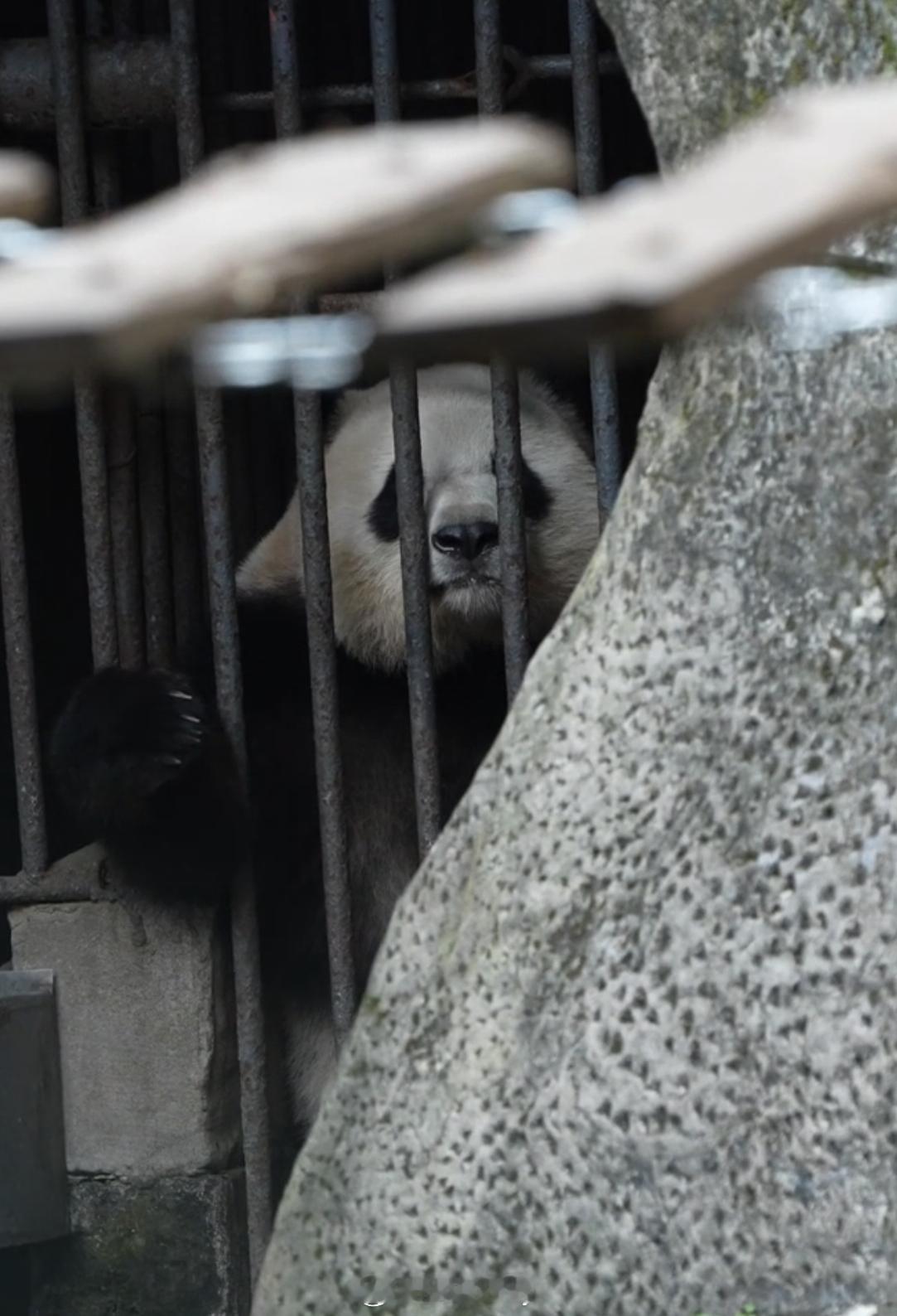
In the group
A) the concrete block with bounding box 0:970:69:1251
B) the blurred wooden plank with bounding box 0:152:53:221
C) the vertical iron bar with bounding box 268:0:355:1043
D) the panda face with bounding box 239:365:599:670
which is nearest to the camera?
the blurred wooden plank with bounding box 0:152:53:221

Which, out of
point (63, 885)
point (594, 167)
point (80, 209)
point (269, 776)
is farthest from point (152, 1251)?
point (594, 167)

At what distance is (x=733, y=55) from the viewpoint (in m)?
3.06

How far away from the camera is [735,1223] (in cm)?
282

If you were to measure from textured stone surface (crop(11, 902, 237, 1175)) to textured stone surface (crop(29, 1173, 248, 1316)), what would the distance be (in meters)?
0.06

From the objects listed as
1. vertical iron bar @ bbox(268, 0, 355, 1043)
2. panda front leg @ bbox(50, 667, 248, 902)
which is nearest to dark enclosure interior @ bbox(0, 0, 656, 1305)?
panda front leg @ bbox(50, 667, 248, 902)

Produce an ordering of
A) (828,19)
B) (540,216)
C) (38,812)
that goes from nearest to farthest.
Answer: (540,216)
(828,19)
(38,812)

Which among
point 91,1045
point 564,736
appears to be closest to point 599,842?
point 564,736

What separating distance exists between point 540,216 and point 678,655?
177 cm

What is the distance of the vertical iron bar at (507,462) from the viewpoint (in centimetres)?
413

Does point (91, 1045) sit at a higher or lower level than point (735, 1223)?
lower

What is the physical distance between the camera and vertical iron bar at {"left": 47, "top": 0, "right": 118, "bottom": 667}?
14.6 feet

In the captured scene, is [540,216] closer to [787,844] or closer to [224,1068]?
[787,844]

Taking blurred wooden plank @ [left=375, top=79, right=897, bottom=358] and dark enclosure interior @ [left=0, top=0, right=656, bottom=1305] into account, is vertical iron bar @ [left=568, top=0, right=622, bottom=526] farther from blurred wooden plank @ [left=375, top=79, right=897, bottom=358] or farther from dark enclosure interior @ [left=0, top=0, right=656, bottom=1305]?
blurred wooden plank @ [left=375, top=79, right=897, bottom=358]

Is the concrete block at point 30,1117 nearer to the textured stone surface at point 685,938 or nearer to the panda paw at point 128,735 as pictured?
the panda paw at point 128,735
